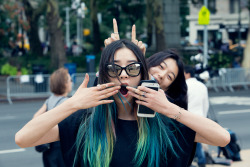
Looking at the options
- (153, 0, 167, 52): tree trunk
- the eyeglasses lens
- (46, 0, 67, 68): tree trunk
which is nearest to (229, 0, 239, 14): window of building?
(153, 0, 167, 52): tree trunk

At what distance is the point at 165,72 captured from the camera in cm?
374

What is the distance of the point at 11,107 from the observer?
1561 centimetres

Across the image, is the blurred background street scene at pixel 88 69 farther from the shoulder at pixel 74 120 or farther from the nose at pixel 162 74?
the shoulder at pixel 74 120

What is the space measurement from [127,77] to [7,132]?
28.8ft

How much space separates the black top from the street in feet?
17.8

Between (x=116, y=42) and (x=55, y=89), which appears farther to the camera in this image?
(x=55, y=89)

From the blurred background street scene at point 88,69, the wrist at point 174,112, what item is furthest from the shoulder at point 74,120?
the blurred background street scene at point 88,69

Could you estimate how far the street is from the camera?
835 centimetres

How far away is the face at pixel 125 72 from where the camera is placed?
2541 millimetres

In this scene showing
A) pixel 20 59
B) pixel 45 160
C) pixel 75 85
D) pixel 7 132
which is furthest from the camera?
pixel 20 59

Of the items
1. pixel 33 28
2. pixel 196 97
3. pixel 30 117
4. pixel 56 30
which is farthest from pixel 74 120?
pixel 33 28

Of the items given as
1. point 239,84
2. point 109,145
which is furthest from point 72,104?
point 239,84

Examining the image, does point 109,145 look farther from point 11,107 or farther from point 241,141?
point 11,107

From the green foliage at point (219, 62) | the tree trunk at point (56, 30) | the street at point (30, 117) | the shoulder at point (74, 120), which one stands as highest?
the tree trunk at point (56, 30)
